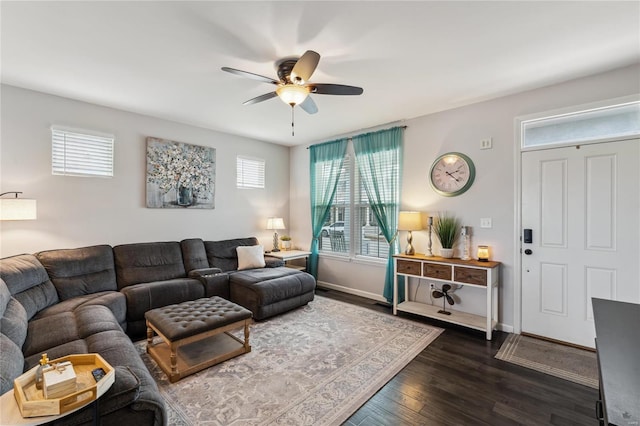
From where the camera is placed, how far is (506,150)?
328 centimetres

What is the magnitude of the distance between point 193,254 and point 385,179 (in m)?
3.02

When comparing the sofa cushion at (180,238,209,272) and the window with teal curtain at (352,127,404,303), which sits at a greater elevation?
the window with teal curtain at (352,127,404,303)

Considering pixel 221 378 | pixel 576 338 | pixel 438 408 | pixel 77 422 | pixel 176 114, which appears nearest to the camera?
pixel 77 422

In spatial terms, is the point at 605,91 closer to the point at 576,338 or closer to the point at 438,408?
the point at 576,338

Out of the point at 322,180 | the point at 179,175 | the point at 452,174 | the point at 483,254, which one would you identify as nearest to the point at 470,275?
the point at 483,254

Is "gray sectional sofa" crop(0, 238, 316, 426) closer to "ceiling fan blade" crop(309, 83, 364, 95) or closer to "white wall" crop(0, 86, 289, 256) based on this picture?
"white wall" crop(0, 86, 289, 256)

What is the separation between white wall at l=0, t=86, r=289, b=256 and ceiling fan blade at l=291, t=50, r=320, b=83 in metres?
2.79

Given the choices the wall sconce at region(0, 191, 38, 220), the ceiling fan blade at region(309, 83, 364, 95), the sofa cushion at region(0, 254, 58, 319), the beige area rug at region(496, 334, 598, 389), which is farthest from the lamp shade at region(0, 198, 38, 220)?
the beige area rug at region(496, 334, 598, 389)

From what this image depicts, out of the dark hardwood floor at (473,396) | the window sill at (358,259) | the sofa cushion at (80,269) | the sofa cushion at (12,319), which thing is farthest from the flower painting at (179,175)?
the dark hardwood floor at (473,396)

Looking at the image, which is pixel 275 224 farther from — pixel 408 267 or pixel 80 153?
pixel 80 153

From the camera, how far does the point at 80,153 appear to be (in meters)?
3.40

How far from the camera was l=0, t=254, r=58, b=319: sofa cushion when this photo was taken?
2.39m

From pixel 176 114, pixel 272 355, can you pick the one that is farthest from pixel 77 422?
pixel 176 114

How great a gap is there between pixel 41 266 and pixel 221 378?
219 cm
